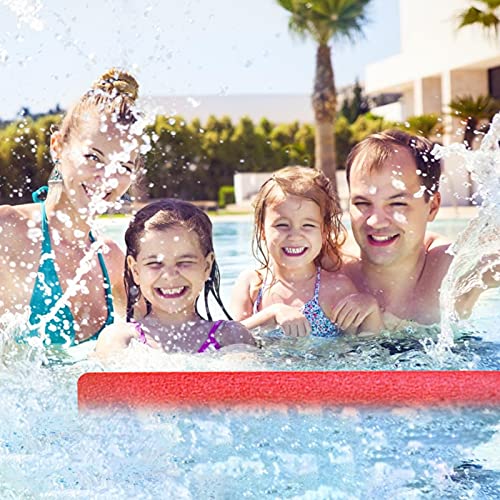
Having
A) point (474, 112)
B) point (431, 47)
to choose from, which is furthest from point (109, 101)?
point (431, 47)

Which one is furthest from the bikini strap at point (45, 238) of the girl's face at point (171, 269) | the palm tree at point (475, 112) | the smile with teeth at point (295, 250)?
the palm tree at point (475, 112)

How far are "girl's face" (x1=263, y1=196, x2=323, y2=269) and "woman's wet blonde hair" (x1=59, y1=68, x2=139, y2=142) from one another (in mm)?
627

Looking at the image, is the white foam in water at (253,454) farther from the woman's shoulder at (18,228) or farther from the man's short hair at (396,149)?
the man's short hair at (396,149)

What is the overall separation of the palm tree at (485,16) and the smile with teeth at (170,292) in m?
19.6

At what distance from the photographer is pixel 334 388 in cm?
209

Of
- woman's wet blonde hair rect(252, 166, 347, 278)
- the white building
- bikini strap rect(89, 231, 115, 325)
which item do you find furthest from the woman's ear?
the white building

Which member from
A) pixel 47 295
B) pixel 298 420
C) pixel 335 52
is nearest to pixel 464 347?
pixel 298 420

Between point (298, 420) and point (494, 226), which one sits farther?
point (494, 226)

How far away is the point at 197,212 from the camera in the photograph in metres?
2.95

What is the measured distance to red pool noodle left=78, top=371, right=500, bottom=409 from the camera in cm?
209

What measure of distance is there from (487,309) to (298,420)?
9.70ft

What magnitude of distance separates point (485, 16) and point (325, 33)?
12.4ft

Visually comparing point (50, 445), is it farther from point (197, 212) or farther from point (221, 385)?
point (197, 212)

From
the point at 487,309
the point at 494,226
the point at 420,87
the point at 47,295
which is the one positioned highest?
the point at 420,87
